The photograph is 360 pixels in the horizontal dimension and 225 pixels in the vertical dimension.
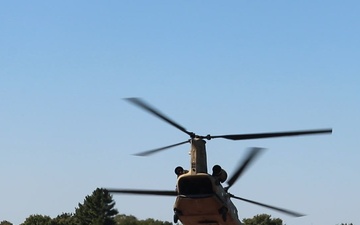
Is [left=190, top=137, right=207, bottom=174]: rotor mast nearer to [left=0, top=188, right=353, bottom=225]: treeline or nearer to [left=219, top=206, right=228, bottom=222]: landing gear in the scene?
[left=219, top=206, right=228, bottom=222]: landing gear

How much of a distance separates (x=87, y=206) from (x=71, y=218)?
3051 millimetres

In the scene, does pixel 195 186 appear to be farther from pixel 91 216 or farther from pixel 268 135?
pixel 91 216

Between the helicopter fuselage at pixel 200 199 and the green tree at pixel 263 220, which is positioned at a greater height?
the green tree at pixel 263 220

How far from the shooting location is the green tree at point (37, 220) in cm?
9322

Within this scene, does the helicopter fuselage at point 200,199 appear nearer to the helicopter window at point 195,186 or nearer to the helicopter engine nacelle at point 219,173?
the helicopter window at point 195,186

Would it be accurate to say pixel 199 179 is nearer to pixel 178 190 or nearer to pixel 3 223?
pixel 178 190

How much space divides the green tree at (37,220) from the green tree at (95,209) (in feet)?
12.1

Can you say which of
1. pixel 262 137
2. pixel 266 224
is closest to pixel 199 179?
pixel 262 137

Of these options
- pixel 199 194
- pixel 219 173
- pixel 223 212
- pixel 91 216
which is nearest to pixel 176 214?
pixel 199 194

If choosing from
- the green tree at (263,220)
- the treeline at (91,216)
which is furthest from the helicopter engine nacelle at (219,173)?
the green tree at (263,220)

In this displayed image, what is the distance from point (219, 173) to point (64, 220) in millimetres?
71359

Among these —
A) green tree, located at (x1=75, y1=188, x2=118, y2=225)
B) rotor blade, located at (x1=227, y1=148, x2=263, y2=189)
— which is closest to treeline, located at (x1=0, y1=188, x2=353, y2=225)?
green tree, located at (x1=75, y1=188, x2=118, y2=225)

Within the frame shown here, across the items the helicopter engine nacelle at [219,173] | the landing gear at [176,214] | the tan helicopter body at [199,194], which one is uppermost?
the helicopter engine nacelle at [219,173]

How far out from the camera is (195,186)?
77.9 ft
